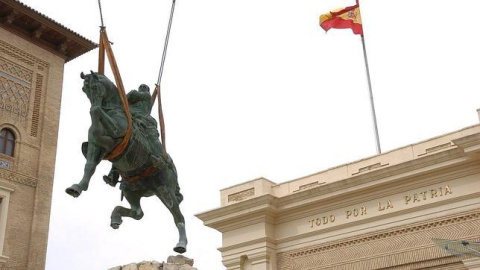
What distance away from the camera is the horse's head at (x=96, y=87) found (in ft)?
19.0

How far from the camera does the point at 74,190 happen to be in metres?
5.44

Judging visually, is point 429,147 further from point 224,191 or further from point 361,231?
point 224,191

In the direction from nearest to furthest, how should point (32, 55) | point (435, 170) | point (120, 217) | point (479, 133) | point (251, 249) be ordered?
point (120, 217) → point (479, 133) → point (435, 170) → point (251, 249) → point (32, 55)

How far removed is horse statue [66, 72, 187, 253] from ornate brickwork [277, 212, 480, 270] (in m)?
10.5

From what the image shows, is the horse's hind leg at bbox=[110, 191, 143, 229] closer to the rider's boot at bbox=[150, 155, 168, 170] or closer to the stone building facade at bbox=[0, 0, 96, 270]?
the rider's boot at bbox=[150, 155, 168, 170]

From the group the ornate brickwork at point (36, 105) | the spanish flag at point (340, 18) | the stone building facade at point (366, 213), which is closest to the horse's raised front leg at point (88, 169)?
the stone building facade at point (366, 213)

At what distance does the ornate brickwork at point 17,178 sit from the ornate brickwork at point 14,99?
1.68 metres

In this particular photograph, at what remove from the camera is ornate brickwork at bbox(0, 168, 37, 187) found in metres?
18.3

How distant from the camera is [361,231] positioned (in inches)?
656

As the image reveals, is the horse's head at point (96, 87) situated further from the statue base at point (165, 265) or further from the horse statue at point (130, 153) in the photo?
the statue base at point (165, 265)

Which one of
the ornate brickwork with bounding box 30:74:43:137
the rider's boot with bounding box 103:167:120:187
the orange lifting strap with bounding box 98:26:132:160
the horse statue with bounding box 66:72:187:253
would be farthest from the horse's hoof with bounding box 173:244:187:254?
the ornate brickwork with bounding box 30:74:43:137

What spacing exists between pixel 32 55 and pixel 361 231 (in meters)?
11.6

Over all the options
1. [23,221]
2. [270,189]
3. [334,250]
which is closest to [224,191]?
[270,189]

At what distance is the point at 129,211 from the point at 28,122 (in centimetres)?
1438
